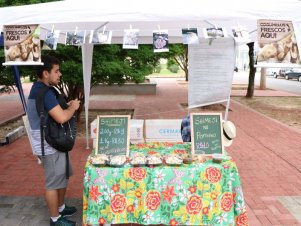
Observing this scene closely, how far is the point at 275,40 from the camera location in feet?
10.9

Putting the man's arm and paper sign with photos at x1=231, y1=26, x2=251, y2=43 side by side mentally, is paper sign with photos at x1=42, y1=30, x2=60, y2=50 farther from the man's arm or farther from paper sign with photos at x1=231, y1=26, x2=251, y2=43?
paper sign with photos at x1=231, y1=26, x2=251, y2=43

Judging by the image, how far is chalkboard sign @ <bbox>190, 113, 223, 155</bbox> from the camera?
3.78m

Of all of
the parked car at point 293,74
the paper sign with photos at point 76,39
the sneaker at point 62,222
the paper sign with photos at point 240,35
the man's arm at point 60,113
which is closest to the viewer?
the man's arm at point 60,113

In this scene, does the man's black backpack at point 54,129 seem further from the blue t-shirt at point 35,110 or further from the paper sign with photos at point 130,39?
the paper sign with photos at point 130,39

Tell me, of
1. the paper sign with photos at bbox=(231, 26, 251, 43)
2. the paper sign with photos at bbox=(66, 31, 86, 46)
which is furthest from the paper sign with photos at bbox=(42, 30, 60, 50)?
the paper sign with photos at bbox=(231, 26, 251, 43)

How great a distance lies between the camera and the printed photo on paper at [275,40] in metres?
3.31

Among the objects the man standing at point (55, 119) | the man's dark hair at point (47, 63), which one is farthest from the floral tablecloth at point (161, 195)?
the man's dark hair at point (47, 63)

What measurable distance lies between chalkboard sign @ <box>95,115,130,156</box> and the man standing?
40 centimetres

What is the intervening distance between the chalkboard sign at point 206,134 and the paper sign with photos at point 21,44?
1732 mm

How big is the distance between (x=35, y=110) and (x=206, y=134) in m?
1.75

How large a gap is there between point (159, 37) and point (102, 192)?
1.63m

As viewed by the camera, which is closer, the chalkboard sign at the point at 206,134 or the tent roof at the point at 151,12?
the tent roof at the point at 151,12

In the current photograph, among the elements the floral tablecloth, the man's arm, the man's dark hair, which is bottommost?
the floral tablecloth

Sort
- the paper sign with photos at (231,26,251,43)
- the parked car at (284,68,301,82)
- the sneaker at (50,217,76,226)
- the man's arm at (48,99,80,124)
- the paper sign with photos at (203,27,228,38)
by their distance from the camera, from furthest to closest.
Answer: the parked car at (284,68,301,82)
the sneaker at (50,217,76,226)
the paper sign with photos at (203,27,228,38)
the paper sign with photos at (231,26,251,43)
the man's arm at (48,99,80,124)
